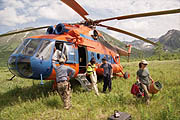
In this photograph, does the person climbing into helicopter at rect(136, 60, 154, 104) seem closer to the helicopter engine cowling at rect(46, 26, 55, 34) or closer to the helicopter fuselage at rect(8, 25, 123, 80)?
the helicopter fuselage at rect(8, 25, 123, 80)

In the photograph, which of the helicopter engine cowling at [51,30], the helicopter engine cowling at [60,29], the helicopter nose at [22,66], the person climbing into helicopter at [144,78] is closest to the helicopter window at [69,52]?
the helicopter engine cowling at [60,29]

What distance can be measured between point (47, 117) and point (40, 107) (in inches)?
39.0

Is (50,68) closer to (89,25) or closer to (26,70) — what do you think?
(26,70)

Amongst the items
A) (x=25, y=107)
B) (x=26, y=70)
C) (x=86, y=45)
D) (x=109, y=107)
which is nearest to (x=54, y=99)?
(x=25, y=107)

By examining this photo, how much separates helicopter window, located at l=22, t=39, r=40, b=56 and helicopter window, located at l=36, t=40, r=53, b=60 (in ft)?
0.76

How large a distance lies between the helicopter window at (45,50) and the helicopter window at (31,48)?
0.76 feet

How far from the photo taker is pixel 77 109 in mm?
5133

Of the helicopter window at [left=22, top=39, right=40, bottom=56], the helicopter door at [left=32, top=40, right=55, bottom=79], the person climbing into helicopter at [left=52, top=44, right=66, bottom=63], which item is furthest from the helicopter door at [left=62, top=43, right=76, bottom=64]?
the helicopter window at [left=22, top=39, right=40, bottom=56]

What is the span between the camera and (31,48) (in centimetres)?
581

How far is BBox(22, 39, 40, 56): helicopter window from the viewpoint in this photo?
18.4ft

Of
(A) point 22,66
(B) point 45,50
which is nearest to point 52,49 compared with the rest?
(B) point 45,50

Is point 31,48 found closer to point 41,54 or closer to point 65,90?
point 41,54

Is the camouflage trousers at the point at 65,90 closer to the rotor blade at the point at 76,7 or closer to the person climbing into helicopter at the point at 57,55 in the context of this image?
the person climbing into helicopter at the point at 57,55

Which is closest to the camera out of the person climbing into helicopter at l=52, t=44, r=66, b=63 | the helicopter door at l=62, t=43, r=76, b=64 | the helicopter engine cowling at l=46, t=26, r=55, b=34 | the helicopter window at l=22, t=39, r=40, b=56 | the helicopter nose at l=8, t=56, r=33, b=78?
the helicopter nose at l=8, t=56, r=33, b=78
